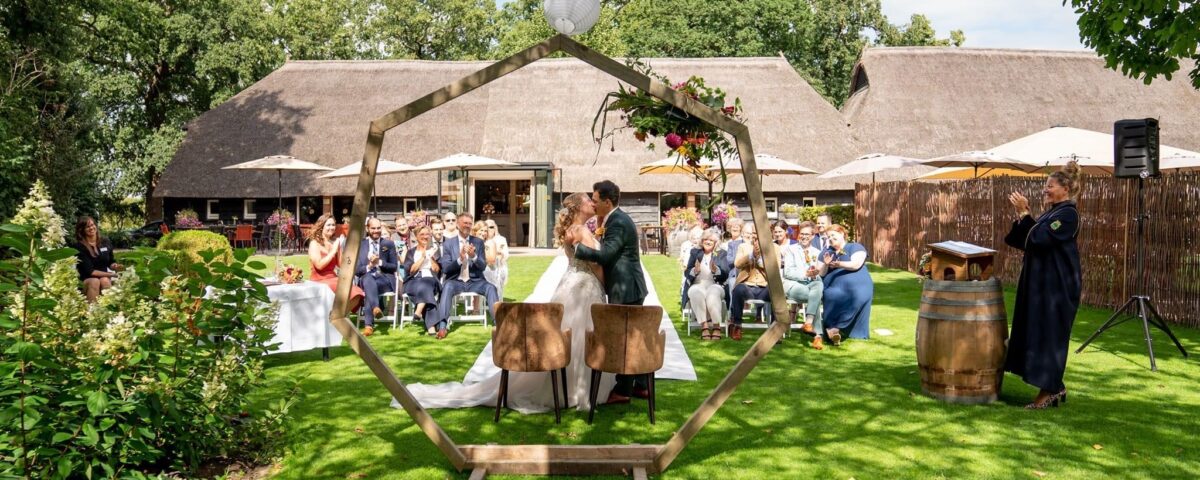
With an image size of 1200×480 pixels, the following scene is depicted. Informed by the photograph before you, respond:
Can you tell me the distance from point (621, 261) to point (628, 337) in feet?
3.19

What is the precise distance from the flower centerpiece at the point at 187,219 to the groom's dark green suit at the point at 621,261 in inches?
818

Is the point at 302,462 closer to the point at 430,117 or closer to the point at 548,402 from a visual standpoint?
the point at 548,402

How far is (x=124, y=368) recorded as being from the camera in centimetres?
382

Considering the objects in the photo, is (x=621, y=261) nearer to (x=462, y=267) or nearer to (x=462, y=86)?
(x=462, y=86)

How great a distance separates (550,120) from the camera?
27.3 metres

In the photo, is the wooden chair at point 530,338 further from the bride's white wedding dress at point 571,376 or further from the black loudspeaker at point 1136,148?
the black loudspeaker at point 1136,148

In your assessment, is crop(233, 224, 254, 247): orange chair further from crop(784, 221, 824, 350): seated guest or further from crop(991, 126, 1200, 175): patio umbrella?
crop(991, 126, 1200, 175): patio umbrella

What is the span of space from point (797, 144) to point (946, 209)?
37.2 feet

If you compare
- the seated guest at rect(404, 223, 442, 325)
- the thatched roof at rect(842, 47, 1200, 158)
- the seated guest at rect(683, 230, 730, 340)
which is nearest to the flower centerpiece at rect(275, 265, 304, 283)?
the seated guest at rect(404, 223, 442, 325)

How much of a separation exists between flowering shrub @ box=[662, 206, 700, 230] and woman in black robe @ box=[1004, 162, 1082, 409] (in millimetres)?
12851

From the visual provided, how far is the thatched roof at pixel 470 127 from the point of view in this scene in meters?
25.8

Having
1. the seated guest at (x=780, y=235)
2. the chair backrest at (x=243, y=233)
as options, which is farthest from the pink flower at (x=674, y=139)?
the chair backrest at (x=243, y=233)

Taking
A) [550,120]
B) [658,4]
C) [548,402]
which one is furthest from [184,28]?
[548,402]

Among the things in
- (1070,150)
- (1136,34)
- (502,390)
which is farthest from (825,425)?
(1070,150)
